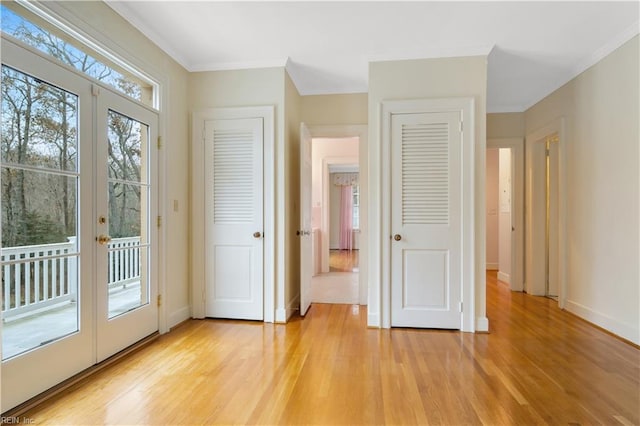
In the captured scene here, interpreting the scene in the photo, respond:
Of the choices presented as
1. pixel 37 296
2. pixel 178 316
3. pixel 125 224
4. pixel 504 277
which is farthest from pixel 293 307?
pixel 504 277

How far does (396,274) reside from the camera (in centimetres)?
292

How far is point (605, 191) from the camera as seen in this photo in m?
2.85

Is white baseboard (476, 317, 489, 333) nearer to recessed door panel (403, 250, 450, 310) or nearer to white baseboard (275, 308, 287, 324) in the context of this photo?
recessed door panel (403, 250, 450, 310)

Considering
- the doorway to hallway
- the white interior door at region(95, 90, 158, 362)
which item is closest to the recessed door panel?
the doorway to hallway

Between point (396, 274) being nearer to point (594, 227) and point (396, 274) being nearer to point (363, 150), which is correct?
point (363, 150)

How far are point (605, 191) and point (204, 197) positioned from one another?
382 cm

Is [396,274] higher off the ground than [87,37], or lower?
lower

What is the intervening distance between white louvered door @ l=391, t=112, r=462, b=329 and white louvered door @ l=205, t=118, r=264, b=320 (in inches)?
52.0

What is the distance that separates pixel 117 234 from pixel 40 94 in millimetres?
1004

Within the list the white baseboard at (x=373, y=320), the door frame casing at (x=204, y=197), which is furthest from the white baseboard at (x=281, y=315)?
the white baseboard at (x=373, y=320)

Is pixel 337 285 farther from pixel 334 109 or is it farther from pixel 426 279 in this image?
pixel 334 109

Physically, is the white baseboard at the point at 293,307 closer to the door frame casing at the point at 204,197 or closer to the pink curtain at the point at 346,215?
the door frame casing at the point at 204,197

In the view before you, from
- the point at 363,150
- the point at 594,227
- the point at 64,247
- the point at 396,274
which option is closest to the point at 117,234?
the point at 64,247

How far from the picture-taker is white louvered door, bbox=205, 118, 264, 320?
3053 millimetres
